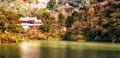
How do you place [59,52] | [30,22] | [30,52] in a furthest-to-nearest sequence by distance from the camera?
[30,22], [30,52], [59,52]

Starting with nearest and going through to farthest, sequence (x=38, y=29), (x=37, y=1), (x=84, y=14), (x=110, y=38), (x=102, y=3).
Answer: (x=110, y=38) < (x=102, y=3) < (x=84, y=14) < (x=38, y=29) < (x=37, y=1)

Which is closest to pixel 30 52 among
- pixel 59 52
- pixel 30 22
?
pixel 59 52

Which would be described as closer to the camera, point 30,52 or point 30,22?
point 30,52

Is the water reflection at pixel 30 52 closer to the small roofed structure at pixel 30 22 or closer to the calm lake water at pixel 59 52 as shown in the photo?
the calm lake water at pixel 59 52

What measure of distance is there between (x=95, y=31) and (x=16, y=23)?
40.9 ft

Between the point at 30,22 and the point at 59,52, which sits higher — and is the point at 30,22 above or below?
below

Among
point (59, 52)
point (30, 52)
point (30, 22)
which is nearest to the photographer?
point (59, 52)

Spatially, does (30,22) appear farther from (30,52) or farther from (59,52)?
(59,52)

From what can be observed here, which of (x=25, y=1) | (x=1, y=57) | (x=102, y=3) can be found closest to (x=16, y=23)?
(x=102, y=3)

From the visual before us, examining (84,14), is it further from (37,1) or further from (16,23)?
(37,1)

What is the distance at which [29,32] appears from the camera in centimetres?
6262

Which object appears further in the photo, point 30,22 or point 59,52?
point 30,22

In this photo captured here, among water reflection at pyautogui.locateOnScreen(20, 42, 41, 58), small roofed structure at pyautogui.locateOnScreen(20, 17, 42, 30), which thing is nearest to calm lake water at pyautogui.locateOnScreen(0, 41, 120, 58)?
water reflection at pyautogui.locateOnScreen(20, 42, 41, 58)

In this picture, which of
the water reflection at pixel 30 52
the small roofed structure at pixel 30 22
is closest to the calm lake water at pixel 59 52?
the water reflection at pixel 30 52
